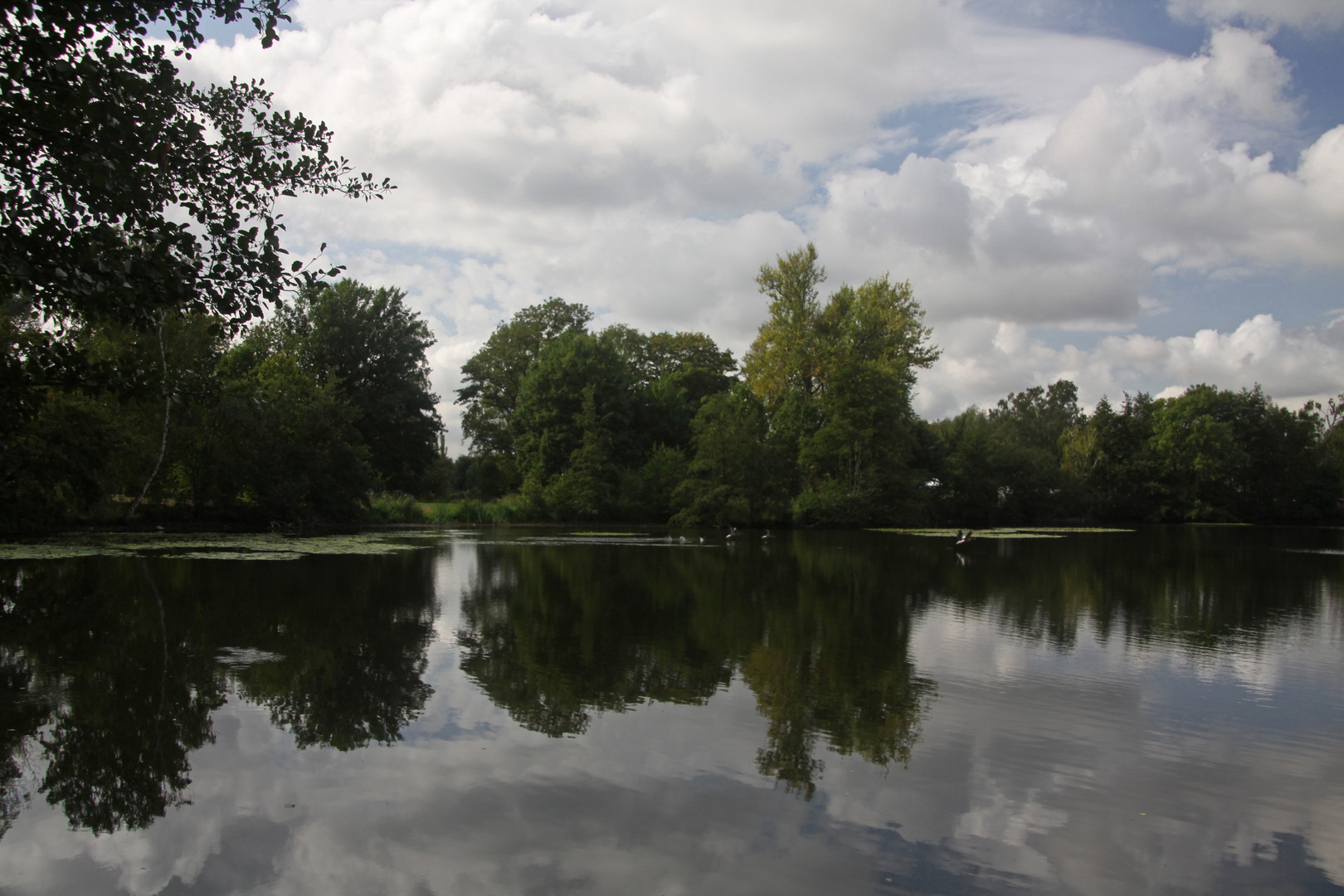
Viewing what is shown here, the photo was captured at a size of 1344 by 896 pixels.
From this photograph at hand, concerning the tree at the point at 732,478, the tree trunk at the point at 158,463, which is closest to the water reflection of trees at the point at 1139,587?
the tree at the point at 732,478

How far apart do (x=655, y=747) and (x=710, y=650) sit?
363 centimetres

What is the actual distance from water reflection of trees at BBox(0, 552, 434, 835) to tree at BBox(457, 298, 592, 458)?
38.4m

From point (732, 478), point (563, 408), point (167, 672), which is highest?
point (563, 408)

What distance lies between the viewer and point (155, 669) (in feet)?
26.2

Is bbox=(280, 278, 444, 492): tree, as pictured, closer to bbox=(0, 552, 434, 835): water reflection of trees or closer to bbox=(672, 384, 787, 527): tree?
bbox=(672, 384, 787, 527): tree

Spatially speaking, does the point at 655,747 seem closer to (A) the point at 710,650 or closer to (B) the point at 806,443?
(A) the point at 710,650

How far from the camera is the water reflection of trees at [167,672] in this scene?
5.33m

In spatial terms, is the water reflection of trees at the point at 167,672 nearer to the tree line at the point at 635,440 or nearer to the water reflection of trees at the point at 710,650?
the water reflection of trees at the point at 710,650

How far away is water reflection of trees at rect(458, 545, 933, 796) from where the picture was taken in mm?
6625

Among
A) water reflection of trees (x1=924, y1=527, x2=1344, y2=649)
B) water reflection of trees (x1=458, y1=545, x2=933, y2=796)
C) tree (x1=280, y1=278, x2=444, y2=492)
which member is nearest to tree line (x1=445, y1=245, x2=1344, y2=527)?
tree (x1=280, y1=278, x2=444, y2=492)

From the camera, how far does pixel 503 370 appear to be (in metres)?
54.8

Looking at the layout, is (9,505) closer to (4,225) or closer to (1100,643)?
(4,225)

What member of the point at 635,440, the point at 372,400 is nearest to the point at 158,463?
the point at 372,400

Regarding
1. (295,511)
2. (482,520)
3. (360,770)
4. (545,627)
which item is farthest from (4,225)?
(482,520)
